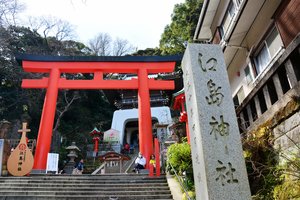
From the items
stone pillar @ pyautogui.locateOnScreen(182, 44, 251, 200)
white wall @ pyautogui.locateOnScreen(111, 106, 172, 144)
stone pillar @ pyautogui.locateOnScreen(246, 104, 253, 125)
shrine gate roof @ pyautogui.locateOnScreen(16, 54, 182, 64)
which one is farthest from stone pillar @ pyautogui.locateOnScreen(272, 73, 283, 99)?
white wall @ pyautogui.locateOnScreen(111, 106, 172, 144)

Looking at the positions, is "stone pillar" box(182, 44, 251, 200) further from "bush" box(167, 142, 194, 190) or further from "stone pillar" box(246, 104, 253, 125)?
"bush" box(167, 142, 194, 190)

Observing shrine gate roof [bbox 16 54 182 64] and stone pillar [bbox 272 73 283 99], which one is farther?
shrine gate roof [bbox 16 54 182 64]

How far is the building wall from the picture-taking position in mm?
5891

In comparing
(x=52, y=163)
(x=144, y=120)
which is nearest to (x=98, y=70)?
(x=144, y=120)

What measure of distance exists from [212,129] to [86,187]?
19.3 feet

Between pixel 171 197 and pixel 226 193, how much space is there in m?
4.18

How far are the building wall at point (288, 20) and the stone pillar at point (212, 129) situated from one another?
9.48 ft

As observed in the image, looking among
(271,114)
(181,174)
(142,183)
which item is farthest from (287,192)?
(142,183)

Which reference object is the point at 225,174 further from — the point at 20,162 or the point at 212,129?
the point at 20,162

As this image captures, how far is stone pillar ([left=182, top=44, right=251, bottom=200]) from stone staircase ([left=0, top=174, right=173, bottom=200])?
161 inches

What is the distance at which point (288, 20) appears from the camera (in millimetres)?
6242

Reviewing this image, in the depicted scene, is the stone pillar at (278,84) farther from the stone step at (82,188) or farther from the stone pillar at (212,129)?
the stone step at (82,188)

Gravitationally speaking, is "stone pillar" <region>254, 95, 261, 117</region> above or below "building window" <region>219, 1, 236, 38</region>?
below

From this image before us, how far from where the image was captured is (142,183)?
834 cm
